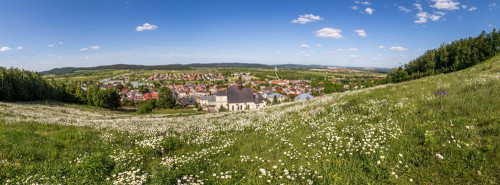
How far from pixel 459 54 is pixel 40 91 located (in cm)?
14488

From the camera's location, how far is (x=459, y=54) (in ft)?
254

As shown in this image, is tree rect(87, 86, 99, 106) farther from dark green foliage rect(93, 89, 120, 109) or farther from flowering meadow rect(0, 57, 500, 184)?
flowering meadow rect(0, 57, 500, 184)

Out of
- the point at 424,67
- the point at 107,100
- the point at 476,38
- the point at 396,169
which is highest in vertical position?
the point at 476,38

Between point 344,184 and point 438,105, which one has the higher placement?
point 438,105

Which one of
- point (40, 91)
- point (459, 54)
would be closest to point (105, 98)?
point (40, 91)

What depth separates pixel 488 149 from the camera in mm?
6215

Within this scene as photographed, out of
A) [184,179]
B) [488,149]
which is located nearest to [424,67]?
[488,149]

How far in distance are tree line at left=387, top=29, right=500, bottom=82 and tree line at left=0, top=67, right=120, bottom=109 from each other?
121m

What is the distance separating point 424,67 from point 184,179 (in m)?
110

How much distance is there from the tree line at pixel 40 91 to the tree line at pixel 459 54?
396 ft

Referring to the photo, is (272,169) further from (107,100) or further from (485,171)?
(107,100)

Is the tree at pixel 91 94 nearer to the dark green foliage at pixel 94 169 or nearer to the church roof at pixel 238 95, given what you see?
the church roof at pixel 238 95

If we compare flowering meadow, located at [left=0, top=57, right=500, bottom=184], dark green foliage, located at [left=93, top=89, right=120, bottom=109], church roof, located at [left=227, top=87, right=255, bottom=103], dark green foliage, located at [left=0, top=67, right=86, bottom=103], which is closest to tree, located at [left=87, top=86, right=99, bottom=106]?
dark green foliage, located at [left=93, top=89, right=120, bottom=109]

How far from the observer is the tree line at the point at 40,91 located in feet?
186
